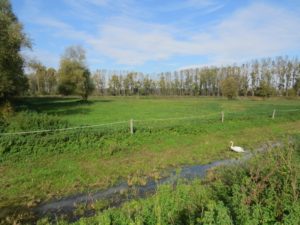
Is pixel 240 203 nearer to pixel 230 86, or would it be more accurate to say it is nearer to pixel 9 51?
pixel 9 51

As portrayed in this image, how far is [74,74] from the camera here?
223ft

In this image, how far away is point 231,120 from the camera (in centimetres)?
2491

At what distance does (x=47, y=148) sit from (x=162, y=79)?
12348cm

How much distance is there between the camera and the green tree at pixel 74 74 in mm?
67625

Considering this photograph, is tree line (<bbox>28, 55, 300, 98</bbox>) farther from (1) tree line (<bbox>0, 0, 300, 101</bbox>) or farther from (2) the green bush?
(2) the green bush

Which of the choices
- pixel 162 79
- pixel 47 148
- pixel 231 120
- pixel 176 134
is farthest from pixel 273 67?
pixel 47 148

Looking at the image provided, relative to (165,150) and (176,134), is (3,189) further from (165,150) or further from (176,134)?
(176,134)

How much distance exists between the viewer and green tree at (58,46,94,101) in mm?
67625

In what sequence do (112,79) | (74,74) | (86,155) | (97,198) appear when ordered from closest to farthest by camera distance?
(97,198), (86,155), (74,74), (112,79)

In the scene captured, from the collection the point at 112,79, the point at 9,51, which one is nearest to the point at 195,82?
the point at 112,79

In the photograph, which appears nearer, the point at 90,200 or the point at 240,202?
the point at 240,202

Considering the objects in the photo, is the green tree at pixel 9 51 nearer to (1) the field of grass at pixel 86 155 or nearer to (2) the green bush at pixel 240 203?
(1) the field of grass at pixel 86 155

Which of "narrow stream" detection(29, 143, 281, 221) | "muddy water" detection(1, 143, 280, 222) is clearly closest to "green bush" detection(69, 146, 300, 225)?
"muddy water" detection(1, 143, 280, 222)

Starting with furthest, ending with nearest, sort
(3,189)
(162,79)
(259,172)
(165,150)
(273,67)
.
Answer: (162,79), (273,67), (165,150), (3,189), (259,172)
